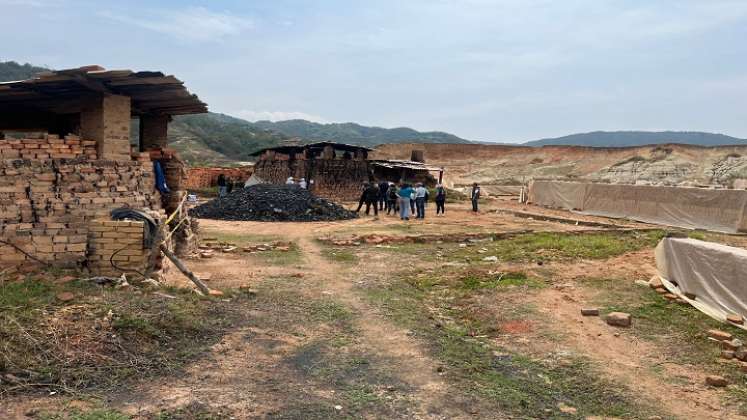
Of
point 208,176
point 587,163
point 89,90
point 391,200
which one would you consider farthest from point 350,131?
point 89,90

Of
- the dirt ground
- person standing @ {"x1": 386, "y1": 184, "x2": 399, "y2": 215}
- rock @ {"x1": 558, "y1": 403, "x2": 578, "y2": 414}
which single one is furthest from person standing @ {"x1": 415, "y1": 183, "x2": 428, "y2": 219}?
rock @ {"x1": 558, "y1": 403, "x2": 578, "y2": 414}

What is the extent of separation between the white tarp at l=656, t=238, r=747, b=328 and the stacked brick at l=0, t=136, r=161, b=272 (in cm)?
833

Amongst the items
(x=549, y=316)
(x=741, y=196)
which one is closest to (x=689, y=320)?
(x=549, y=316)

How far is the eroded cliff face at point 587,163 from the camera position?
39.3 metres

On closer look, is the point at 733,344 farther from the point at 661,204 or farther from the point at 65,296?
the point at 661,204

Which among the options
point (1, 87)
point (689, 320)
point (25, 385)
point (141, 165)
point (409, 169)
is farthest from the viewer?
point (409, 169)

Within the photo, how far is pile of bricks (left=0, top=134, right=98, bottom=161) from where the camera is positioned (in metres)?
7.23

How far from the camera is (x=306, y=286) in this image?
8438mm

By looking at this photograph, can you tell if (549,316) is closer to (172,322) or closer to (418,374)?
(418,374)

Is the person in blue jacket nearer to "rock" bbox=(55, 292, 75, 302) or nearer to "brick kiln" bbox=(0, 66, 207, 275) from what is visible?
"brick kiln" bbox=(0, 66, 207, 275)

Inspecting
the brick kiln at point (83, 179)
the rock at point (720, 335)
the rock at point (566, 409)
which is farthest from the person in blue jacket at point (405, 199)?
the rock at point (566, 409)

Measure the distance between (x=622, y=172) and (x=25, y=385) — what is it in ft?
151

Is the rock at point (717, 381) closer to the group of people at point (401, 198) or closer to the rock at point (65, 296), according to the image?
the rock at point (65, 296)

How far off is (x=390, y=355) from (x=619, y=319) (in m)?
3.06
